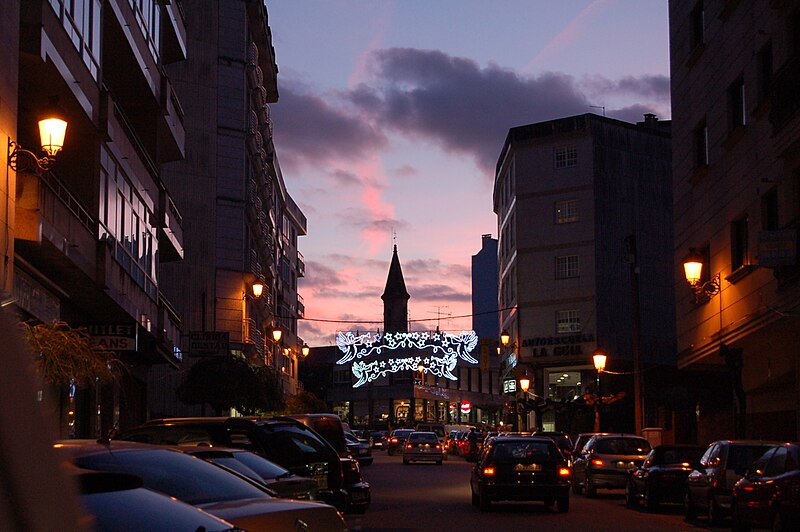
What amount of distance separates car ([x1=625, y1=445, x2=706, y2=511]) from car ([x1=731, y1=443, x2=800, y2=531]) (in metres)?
6.34

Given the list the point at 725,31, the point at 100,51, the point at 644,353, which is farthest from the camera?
the point at 644,353

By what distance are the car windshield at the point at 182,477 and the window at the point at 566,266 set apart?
6159 centimetres

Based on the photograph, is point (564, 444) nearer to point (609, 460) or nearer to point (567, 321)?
point (609, 460)

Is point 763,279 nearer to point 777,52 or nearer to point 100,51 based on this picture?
point 777,52

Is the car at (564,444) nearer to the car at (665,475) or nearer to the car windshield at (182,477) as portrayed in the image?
the car at (665,475)

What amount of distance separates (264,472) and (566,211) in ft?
195

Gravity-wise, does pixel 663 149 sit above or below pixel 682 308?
above

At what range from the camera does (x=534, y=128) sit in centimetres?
7225

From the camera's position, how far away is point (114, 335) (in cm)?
2773

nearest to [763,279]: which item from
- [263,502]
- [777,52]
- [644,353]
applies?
[777,52]

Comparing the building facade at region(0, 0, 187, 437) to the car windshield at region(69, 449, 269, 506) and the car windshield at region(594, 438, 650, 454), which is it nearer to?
the car windshield at region(69, 449, 269, 506)

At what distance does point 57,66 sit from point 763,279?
15.4 meters

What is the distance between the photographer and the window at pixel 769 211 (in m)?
26.3

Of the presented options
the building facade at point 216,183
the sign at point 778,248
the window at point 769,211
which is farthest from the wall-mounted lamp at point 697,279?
the building facade at point 216,183
